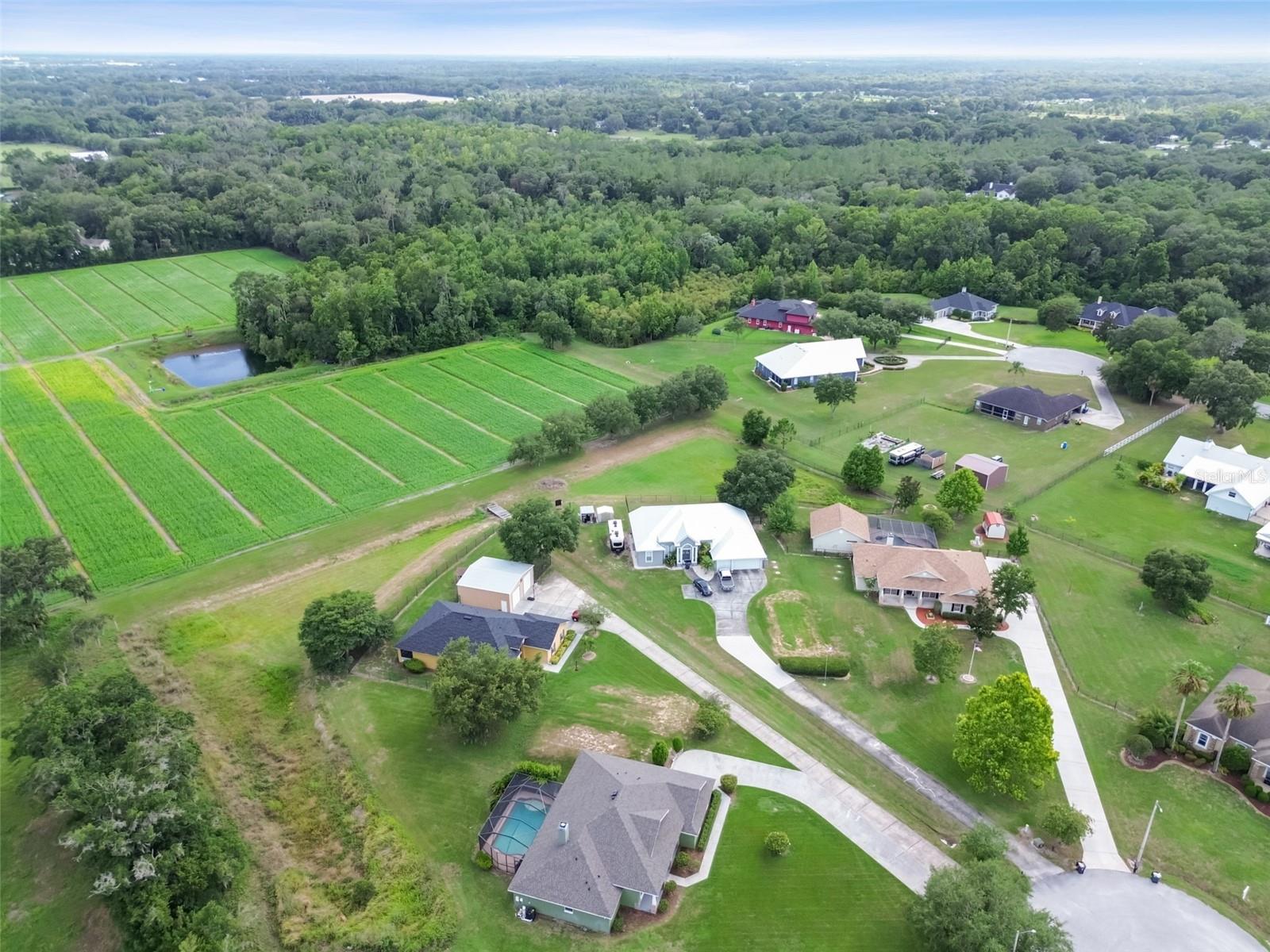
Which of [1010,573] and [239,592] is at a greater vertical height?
[1010,573]

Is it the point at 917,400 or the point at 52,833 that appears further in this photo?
the point at 917,400

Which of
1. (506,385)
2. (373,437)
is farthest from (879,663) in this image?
(506,385)

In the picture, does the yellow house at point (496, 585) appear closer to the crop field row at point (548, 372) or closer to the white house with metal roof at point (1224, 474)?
the crop field row at point (548, 372)

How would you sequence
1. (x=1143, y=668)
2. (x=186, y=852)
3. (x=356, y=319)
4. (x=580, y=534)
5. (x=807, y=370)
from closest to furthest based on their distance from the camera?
(x=186, y=852) → (x=1143, y=668) → (x=580, y=534) → (x=807, y=370) → (x=356, y=319)

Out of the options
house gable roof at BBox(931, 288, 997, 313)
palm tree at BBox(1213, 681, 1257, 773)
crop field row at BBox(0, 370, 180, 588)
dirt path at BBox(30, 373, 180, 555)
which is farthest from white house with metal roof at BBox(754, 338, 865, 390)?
crop field row at BBox(0, 370, 180, 588)

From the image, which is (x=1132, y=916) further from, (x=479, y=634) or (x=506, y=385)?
(x=506, y=385)

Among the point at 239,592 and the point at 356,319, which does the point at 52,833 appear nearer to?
the point at 239,592

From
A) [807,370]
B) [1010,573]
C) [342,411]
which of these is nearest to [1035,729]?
[1010,573]
